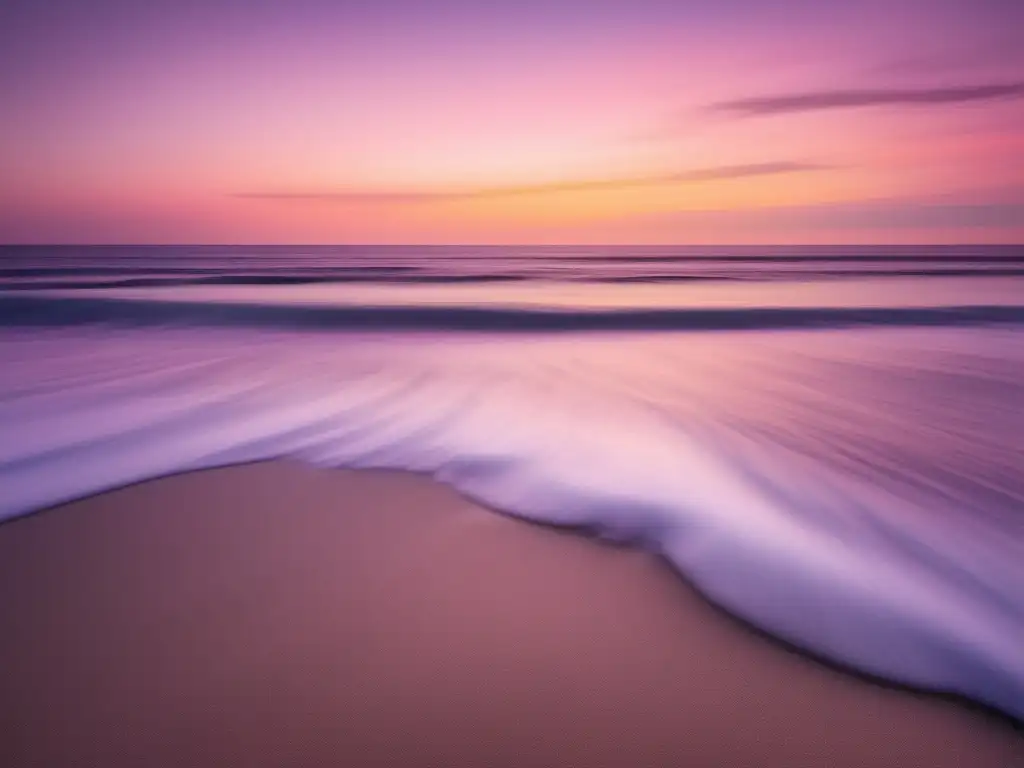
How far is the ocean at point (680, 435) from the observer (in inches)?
76.7

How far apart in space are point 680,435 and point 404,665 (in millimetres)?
2209

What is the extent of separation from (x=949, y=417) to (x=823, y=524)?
214 centimetres

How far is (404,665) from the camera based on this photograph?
63.3 inches

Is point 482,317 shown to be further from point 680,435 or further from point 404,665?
point 404,665

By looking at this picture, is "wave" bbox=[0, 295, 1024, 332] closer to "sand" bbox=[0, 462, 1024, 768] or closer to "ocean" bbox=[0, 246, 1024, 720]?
"ocean" bbox=[0, 246, 1024, 720]

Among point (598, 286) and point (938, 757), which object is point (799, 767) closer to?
point (938, 757)

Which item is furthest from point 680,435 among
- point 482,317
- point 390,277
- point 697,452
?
point 390,277

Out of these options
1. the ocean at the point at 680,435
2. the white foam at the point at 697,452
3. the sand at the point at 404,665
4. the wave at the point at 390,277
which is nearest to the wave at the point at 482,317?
the ocean at the point at 680,435

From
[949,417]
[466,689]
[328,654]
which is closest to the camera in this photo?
[466,689]

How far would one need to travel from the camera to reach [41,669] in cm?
158

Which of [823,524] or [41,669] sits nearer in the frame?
[41,669]

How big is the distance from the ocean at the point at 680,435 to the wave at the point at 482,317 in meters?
0.14

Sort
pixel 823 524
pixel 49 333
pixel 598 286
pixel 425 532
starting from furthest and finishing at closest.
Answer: pixel 598 286
pixel 49 333
pixel 823 524
pixel 425 532

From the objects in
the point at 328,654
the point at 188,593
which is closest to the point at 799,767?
the point at 328,654
